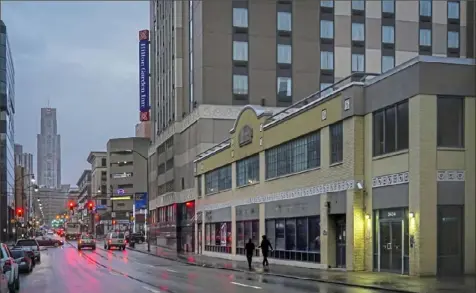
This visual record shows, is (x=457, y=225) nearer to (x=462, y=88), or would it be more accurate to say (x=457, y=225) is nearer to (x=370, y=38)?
(x=462, y=88)

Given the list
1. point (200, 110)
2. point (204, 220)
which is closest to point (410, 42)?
point (200, 110)

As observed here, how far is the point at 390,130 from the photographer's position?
28562 millimetres

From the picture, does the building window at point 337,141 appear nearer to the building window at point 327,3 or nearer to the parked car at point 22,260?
the parked car at point 22,260

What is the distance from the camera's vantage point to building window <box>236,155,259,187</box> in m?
44.3

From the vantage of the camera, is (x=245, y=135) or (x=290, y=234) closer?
(x=290, y=234)

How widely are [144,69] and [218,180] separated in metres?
45.7

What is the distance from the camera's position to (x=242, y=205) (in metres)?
47.0

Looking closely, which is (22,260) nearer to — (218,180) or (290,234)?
(290,234)

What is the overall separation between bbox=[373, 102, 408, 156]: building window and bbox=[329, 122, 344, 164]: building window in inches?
94.9

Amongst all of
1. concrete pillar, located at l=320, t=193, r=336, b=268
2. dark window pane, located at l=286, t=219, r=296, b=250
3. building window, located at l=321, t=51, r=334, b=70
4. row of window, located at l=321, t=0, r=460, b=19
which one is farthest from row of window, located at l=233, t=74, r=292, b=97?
concrete pillar, located at l=320, t=193, r=336, b=268

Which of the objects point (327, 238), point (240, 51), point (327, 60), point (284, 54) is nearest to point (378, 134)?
point (327, 238)

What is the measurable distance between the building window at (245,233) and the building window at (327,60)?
23.9m

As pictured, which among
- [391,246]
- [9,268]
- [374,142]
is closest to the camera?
[9,268]

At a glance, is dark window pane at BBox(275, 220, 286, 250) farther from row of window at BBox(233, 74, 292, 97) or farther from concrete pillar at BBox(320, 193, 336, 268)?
row of window at BBox(233, 74, 292, 97)
